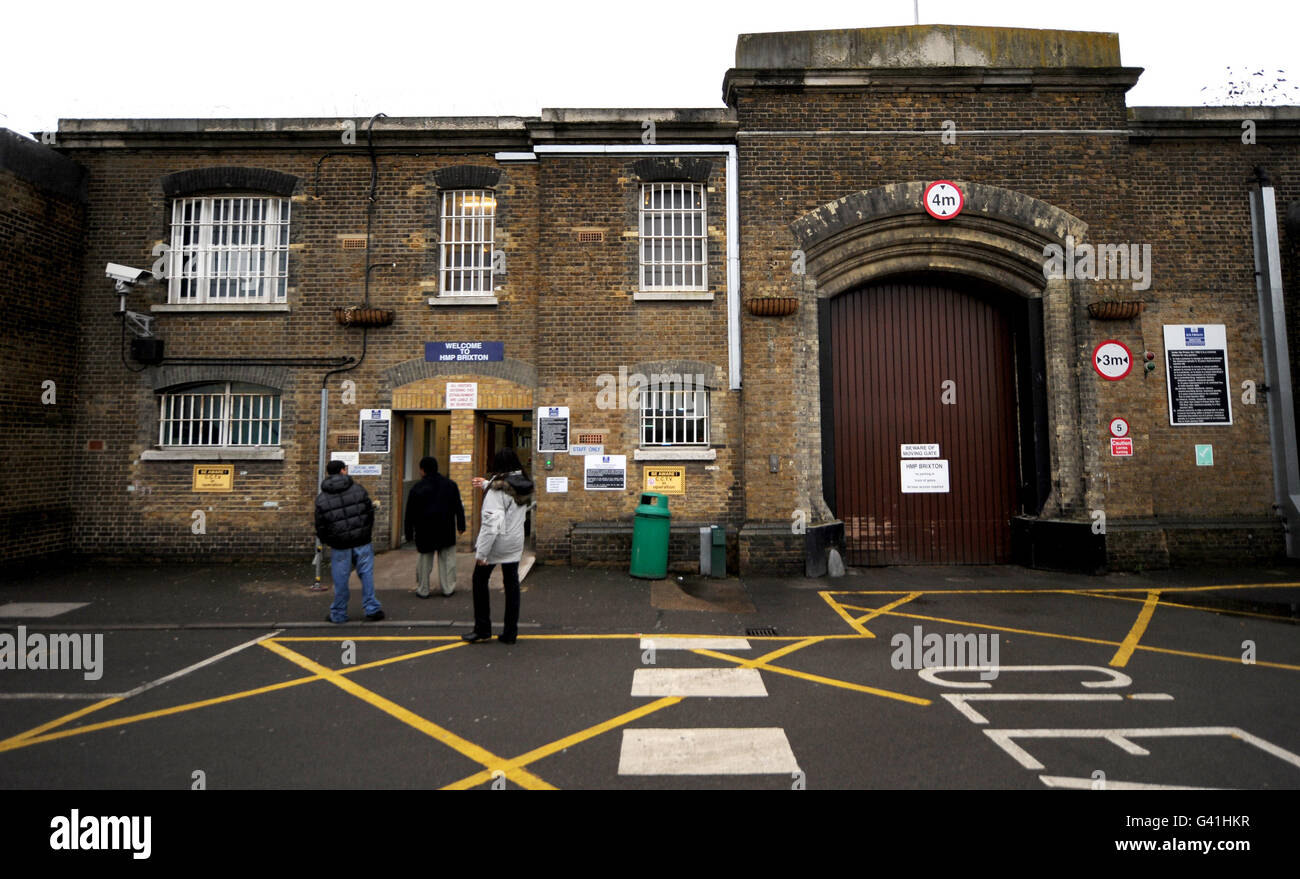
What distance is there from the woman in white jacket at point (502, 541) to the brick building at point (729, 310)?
140 inches

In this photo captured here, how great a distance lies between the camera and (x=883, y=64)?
9.86 metres

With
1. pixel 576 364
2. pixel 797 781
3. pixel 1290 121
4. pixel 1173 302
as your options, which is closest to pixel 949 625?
pixel 797 781

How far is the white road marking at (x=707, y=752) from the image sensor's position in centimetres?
357

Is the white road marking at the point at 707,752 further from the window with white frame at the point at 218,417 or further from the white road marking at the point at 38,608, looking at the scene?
the window with white frame at the point at 218,417

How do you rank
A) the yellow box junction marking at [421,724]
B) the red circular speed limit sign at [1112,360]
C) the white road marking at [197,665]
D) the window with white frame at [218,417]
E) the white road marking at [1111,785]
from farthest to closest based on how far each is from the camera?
the window with white frame at [218,417] → the red circular speed limit sign at [1112,360] → the white road marking at [197,665] → the yellow box junction marking at [421,724] → the white road marking at [1111,785]

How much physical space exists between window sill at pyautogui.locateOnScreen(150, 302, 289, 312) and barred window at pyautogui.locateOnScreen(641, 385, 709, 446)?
6.75 meters

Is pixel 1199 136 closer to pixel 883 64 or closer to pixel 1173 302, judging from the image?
pixel 1173 302

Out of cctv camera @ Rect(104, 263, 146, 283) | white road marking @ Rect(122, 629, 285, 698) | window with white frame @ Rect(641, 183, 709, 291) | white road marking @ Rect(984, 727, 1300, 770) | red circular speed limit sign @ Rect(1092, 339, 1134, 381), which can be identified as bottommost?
white road marking @ Rect(984, 727, 1300, 770)

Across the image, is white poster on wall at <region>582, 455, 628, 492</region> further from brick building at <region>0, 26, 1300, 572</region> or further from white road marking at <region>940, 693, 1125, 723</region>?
white road marking at <region>940, 693, 1125, 723</region>

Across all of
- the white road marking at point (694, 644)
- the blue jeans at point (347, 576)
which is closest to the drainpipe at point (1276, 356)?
the white road marking at point (694, 644)

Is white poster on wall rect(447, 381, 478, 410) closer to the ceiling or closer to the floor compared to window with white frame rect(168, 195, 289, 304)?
closer to the floor

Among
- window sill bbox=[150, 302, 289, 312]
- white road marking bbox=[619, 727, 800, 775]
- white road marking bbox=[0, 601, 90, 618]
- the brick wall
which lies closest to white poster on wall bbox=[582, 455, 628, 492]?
white road marking bbox=[619, 727, 800, 775]

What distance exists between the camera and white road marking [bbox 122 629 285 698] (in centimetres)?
490

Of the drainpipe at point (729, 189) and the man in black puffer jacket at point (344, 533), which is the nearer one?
the man in black puffer jacket at point (344, 533)
